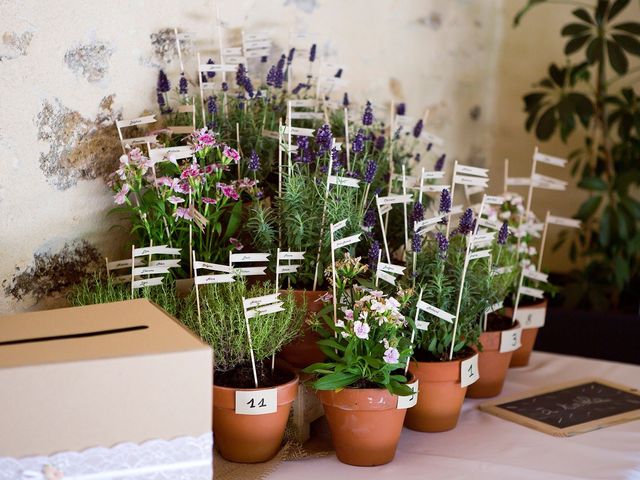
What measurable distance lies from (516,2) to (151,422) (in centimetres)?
308

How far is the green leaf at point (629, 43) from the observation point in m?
3.09

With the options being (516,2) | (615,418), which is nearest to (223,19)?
(615,418)

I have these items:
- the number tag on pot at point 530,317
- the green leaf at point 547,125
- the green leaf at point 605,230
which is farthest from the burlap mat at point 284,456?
the green leaf at point 547,125

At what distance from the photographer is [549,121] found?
10.8ft

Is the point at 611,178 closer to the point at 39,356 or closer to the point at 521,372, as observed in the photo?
the point at 521,372

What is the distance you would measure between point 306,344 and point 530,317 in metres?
0.85

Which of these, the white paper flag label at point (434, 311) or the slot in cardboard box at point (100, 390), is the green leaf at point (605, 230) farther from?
the slot in cardboard box at point (100, 390)

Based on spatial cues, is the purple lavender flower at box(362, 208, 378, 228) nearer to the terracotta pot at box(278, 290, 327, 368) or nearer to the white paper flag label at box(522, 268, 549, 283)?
the terracotta pot at box(278, 290, 327, 368)

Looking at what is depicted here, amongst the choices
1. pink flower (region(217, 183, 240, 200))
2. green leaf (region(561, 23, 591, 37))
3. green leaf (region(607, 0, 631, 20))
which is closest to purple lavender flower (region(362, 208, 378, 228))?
pink flower (region(217, 183, 240, 200))

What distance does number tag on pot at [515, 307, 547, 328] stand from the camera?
97.0 inches

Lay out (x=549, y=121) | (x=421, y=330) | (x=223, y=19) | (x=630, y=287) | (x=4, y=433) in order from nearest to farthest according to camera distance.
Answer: (x=4, y=433) < (x=421, y=330) < (x=223, y=19) < (x=549, y=121) < (x=630, y=287)

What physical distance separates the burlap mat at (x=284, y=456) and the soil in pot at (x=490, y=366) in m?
0.48

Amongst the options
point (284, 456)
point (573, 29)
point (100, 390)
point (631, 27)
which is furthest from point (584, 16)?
point (100, 390)

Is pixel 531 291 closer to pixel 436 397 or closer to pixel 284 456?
pixel 436 397
